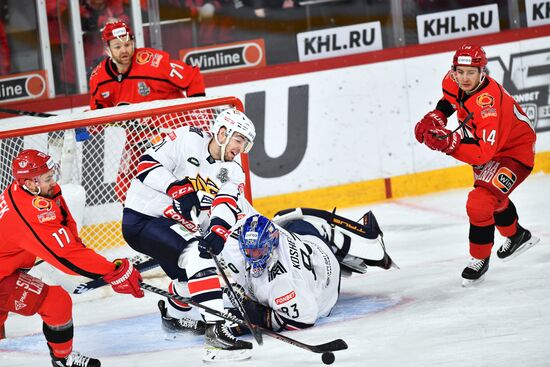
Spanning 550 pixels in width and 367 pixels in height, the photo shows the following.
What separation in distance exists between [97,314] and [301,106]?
8.28ft

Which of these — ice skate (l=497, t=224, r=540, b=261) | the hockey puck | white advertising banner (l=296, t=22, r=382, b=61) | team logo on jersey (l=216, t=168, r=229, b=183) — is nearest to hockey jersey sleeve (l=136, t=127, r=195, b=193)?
team logo on jersey (l=216, t=168, r=229, b=183)

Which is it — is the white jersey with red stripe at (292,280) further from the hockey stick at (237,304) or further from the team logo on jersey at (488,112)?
the team logo on jersey at (488,112)

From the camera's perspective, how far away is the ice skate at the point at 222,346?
15.1 ft

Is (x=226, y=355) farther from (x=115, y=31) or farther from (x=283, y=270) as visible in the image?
(x=115, y=31)

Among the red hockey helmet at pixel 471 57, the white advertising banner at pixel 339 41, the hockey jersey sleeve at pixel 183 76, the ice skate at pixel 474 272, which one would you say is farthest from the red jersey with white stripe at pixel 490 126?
the white advertising banner at pixel 339 41

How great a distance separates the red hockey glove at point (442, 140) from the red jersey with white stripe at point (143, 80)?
69.8 inches

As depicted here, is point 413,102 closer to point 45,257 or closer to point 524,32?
point 524,32

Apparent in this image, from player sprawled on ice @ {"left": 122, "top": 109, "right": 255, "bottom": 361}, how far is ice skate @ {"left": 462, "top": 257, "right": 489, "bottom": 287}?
110 cm

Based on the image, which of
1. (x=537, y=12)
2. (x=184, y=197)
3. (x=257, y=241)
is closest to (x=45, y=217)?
(x=184, y=197)

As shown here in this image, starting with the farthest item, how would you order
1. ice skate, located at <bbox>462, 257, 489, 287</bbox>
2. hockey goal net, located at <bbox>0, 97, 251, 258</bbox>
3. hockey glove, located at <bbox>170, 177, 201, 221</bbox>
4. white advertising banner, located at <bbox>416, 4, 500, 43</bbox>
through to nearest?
white advertising banner, located at <bbox>416, 4, 500, 43</bbox>
hockey goal net, located at <bbox>0, 97, 251, 258</bbox>
ice skate, located at <bbox>462, 257, 489, 287</bbox>
hockey glove, located at <bbox>170, 177, 201, 221</bbox>

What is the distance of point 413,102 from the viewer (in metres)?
7.87

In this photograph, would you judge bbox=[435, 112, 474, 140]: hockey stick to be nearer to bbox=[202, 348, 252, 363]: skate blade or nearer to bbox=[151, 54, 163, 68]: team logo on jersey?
bbox=[202, 348, 252, 363]: skate blade

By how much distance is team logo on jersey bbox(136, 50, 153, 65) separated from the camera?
6531mm

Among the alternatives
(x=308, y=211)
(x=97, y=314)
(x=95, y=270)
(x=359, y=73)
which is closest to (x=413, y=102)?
(x=359, y=73)
